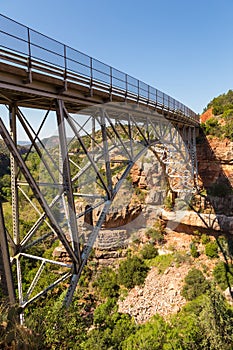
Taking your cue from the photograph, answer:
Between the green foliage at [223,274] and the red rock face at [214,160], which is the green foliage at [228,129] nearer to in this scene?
the red rock face at [214,160]

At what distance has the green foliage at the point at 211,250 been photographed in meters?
14.2

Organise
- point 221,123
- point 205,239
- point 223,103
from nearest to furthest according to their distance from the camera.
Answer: point 205,239 < point 221,123 < point 223,103

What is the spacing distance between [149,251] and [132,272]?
1945 mm

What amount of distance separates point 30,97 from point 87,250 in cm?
298

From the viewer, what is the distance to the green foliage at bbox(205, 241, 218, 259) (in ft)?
46.6

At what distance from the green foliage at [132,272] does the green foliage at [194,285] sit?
2.39m

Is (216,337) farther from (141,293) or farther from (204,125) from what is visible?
(204,125)

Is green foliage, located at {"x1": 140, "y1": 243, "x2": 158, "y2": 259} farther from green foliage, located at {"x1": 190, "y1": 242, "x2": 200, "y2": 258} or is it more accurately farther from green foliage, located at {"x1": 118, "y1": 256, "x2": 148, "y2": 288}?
green foliage, located at {"x1": 190, "y1": 242, "x2": 200, "y2": 258}

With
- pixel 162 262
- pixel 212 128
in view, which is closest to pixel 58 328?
pixel 162 262

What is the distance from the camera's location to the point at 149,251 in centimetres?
1546

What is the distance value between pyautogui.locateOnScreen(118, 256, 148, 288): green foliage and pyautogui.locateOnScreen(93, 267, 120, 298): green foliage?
389mm

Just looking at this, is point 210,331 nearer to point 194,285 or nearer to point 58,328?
point 58,328

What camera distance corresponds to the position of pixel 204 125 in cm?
1838

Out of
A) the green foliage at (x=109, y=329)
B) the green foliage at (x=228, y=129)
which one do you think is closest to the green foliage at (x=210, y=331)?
the green foliage at (x=109, y=329)
